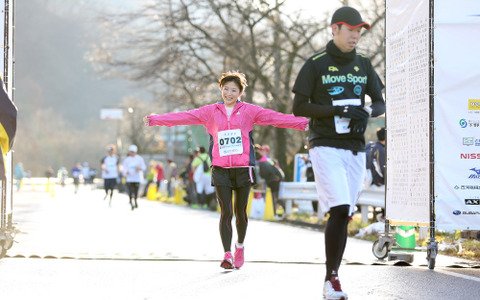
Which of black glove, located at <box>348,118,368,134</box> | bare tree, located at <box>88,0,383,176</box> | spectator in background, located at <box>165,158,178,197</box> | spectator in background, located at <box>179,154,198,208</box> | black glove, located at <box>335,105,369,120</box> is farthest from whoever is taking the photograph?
spectator in background, located at <box>165,158,178,197</box>

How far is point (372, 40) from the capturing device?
2733 centimetres

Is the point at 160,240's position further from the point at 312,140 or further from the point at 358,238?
the point at 312,140

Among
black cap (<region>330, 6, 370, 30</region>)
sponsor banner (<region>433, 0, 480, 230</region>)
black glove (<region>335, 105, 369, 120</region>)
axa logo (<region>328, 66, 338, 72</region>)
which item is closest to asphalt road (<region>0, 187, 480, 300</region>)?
sponsor banner (<region>433, 0, 480, 230</region>)

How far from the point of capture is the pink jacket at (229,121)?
26.7ft

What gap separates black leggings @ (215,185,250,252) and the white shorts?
2.36 meters

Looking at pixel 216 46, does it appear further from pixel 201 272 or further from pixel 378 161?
pixel 201 272

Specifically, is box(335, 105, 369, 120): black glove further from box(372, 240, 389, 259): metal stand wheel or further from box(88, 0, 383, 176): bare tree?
box(88, 0, 383, 176): bare tree

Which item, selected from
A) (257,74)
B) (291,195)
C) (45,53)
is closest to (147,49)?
(257,74)

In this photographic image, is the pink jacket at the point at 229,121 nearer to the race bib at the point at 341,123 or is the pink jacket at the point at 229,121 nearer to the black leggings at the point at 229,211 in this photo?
the black leggings at the point at 229,211

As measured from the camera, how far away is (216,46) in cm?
2767

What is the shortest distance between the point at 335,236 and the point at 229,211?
99.7 inches

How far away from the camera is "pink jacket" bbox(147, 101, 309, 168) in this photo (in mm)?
8133

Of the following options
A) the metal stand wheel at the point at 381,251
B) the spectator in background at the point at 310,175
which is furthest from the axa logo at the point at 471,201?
the spectator in background at the point at 310,175

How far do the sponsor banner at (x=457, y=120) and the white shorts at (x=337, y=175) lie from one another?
2.47 m
